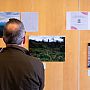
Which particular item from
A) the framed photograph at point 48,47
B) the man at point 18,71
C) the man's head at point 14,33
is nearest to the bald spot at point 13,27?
the man's head at point 14,33

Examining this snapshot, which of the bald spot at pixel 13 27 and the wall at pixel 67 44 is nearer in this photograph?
the bald spot at pixel 13 27

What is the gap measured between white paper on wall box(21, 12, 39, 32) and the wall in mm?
46

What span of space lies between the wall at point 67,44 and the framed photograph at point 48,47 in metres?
0.05

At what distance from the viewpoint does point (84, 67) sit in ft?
9.07

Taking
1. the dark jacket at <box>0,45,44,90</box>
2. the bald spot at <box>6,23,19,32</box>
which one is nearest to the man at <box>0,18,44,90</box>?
the dark jacket at <box>0,45,44,90</box>

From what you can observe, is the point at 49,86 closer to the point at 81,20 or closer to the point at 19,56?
the point at 81,20

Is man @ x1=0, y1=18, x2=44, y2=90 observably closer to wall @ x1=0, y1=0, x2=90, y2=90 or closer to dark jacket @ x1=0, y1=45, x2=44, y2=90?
dark jacket @ x1=0, y1=45, x2=44, y2=90

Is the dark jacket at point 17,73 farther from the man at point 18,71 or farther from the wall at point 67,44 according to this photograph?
the wall at point 67,44

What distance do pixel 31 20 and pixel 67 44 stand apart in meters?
0.50

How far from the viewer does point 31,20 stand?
109 inches

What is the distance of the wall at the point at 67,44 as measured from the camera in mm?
2768

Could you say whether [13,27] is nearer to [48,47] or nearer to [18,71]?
[18,71]

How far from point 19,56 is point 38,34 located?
1310 mm

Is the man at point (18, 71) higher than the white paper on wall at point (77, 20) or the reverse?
the reverse
